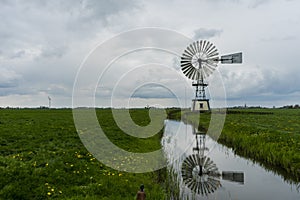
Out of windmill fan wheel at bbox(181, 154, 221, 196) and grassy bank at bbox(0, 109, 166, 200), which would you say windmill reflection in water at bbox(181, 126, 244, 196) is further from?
grassy bank at bbox(0, 109, 166, 200)

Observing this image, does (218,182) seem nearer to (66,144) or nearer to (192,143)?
(66,144)

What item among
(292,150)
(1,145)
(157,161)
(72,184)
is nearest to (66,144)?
(1,145)

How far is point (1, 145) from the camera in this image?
53.3ft

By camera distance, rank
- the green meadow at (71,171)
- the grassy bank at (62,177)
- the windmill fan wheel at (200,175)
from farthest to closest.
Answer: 1. the windmill fan wheel at (200,175)
2. the green meadow at (71,171)
3. the grassy bank at (62,177)

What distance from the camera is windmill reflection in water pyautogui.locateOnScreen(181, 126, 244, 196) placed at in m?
13.9

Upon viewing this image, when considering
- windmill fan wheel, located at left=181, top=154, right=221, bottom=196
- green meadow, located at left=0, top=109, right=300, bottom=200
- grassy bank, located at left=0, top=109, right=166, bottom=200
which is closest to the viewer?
grassy bank, located at left=0, top=109, right=166, bottom=200

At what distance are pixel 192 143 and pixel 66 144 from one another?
1450 cm

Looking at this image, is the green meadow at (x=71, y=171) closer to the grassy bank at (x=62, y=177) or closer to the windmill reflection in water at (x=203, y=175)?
the grassy bank at (x=62, y=177)

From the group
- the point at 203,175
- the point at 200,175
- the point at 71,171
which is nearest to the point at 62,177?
the point at 71,171

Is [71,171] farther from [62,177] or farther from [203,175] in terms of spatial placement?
[203,175]

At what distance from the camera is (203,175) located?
15.8m

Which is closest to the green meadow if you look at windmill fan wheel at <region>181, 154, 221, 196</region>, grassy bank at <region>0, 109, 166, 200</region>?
A: grassy bank at <region>0, 109, 166, 200</region>

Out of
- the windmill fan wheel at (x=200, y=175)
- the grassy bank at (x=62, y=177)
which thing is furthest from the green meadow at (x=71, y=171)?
the windmill fan wheel at (x=200, y=175)

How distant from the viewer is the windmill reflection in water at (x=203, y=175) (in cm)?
1391
